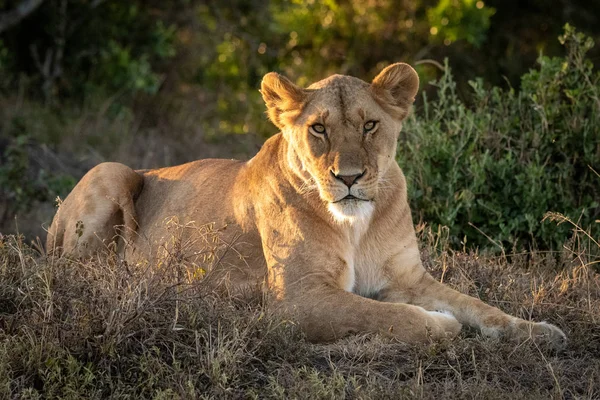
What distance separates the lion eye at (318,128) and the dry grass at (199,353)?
80cm

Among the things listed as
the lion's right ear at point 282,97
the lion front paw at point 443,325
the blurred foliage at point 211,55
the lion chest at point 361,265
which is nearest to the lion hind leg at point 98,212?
the lion's right ear at point 282,97

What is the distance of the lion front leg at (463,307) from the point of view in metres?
4.14

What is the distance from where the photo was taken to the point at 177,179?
5.62 metres

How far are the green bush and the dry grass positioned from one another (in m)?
1.63

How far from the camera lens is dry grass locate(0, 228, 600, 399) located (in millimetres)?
3592

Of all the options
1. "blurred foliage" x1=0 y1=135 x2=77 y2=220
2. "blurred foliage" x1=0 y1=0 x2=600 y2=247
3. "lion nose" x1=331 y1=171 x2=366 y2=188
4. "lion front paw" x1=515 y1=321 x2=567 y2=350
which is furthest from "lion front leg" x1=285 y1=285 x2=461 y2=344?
"blurred foliage" x1=0 y1=0 x2=600 y2=247

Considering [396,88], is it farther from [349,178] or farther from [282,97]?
[349,178]

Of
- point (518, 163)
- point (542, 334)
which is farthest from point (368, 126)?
point (518, 163)

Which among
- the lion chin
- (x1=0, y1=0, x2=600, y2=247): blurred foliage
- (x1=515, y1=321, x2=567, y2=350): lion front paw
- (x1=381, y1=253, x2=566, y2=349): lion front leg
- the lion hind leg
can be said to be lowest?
(x1=0, y1=0, x2=600, y2=247): blurred foliage

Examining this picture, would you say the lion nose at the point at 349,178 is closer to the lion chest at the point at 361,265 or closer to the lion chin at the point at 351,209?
Answer: the lion chin at the point at 351,209

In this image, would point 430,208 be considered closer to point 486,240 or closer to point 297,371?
point 486,240

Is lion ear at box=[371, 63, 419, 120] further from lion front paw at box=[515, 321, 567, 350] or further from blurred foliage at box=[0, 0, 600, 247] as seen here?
blurred foliage at box=[0, 0, 600, 247]

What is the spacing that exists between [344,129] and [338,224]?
45 cm

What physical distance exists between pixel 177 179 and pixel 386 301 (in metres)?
1.54
